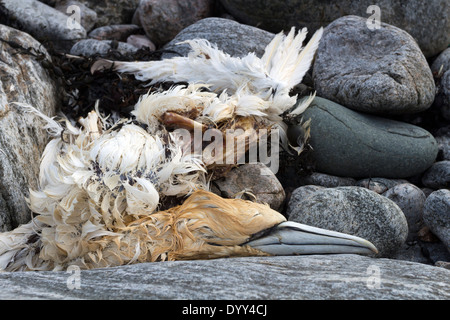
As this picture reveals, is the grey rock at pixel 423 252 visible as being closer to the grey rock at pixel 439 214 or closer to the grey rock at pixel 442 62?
the grey rock at pixel 439 214

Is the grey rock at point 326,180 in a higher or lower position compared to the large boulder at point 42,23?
lower

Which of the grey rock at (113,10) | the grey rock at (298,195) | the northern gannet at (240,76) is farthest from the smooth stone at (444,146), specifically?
the grey rock at (113,10)

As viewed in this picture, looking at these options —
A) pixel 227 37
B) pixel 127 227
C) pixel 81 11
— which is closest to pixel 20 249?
pixel 127 227

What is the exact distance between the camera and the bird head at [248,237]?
109 inches

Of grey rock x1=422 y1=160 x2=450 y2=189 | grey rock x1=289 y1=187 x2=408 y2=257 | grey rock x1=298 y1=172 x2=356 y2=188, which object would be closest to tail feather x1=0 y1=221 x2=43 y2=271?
grey rock x1=289 y1=187 x2=408 y2=257

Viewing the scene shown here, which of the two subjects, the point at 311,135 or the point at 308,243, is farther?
the point at 311,135

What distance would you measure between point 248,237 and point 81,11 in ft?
16.0

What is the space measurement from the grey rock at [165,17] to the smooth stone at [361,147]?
2.47 m

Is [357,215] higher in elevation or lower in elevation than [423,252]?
higher

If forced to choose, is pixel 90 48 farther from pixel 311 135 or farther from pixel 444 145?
pixel 444 145

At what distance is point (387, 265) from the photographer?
246 centimetres

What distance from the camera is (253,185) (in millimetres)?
3756

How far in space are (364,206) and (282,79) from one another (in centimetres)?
146

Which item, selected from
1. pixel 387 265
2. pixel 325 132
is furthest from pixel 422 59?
pixel 387 265
